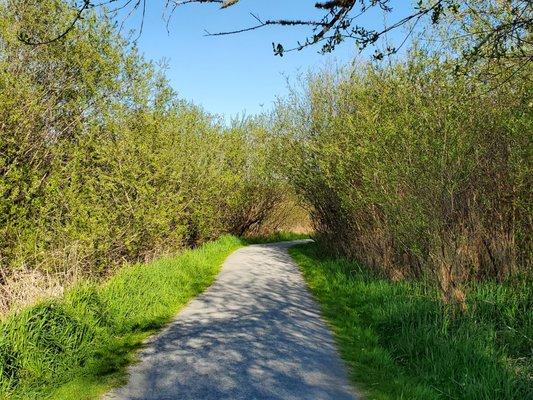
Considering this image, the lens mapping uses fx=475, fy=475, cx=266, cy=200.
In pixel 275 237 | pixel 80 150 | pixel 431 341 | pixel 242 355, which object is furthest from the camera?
pixel 275 237

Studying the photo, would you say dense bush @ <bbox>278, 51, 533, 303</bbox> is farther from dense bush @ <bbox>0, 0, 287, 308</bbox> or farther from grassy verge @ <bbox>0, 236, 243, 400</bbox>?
dense bush @ <bbox>0, 0, 287, 308</bbox>

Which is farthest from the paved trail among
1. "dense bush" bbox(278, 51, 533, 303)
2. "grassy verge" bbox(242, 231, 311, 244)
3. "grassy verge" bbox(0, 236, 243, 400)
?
"grassy verge" bbox(242, 231, 311, 244)

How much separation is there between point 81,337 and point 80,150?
21.5ft

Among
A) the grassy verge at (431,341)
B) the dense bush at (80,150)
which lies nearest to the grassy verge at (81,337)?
the dense bush at (80,150)

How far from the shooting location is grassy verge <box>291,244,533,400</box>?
5500mm

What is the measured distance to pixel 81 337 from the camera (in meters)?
6.56

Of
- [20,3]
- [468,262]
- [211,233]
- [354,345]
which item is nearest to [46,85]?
[20,3]

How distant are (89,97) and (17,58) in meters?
2.36

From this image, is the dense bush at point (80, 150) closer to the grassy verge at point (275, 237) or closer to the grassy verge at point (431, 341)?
the grassy verge at point (431, 341)

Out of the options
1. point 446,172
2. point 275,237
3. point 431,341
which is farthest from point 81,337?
point 275,237

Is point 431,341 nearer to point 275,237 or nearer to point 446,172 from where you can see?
point 446,172

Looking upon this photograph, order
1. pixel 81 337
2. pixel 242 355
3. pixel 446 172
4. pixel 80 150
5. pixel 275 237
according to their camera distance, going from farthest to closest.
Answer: pixel 275 237, pixel 80 150, pixel 446 172, pixel 81 337, pixel 242 355

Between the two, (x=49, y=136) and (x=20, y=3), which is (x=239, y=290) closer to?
(x=49, y=136)

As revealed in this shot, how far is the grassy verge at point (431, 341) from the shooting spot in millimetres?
5500
